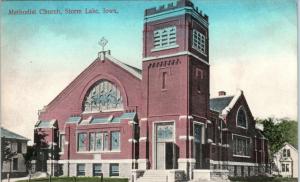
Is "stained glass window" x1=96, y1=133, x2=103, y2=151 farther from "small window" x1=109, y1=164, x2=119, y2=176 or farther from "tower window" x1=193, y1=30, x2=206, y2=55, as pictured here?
"tower window" x1=193, y1=30, x2=206, y2=55

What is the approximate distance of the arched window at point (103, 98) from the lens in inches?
307

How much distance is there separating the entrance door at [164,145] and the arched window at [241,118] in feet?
2.76

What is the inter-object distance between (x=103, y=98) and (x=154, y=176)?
1.21m

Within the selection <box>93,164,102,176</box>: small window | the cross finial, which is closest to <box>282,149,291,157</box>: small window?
<box>93,164,102,176</box>: small window

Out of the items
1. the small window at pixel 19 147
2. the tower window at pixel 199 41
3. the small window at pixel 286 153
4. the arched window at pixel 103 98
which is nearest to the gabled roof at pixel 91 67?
the arched window at pixel 103 98

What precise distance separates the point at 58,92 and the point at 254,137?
2467mm

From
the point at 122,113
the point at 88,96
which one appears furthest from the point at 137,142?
the point at 88,96

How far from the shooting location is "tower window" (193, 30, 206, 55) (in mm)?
7363

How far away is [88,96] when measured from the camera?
26.1 feet

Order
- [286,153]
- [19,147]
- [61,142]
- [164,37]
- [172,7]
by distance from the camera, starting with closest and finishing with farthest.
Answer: [286,153] → [172,7] → [164,37] → [19,147] → [61,142]

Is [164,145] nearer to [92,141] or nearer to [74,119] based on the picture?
[92,141]

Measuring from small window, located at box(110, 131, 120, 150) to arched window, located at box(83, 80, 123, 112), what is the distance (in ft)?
1.01

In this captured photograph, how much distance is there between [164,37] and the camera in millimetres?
7484

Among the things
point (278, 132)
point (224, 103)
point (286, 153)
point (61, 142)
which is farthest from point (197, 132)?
point (61, 142)
